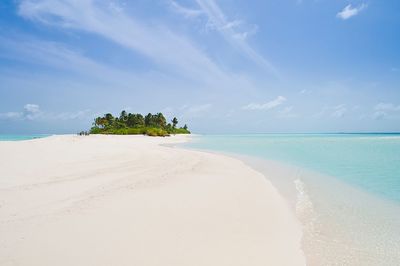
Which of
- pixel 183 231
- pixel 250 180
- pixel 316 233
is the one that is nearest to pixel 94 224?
pixel 183 231

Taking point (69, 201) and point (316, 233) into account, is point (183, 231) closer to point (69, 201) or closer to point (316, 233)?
point (316, 233)

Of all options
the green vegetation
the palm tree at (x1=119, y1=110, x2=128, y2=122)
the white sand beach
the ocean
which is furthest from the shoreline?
the palm tree at (x1=119, y1=110, x2=128, y2=122)

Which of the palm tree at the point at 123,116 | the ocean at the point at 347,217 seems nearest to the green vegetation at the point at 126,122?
the palm tree at the point at 123,116

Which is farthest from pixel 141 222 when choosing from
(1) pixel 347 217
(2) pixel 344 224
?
(1) pixel 347 217

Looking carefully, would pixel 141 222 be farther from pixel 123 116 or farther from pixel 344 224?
pixel 123 116

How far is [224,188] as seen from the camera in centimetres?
980

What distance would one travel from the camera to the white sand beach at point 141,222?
14.5ft

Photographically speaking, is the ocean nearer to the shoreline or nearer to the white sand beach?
the shoreline

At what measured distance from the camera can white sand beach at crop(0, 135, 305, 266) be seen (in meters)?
4.41

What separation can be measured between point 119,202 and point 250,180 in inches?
246

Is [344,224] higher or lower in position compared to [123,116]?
lower

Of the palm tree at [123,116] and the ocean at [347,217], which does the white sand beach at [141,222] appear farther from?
the palm tree at [123,116]

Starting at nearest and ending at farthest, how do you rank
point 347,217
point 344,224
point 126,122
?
point 344,224, point 347,217, point 126,122

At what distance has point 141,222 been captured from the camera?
19.3ft
